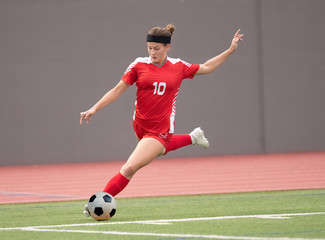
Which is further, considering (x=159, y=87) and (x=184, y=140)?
(x=184, y=140)

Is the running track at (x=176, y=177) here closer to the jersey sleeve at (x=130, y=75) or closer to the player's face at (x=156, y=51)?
the jersey sleeve at (x=130, y=75)

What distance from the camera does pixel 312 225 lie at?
693 cm

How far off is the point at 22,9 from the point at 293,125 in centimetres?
722

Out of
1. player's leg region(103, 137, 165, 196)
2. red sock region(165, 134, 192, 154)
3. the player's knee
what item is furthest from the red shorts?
the player's knee

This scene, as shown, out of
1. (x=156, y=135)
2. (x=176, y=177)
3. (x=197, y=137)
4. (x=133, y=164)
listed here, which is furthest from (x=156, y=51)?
(x=176, y=177)

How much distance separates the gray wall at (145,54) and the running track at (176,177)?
0.62 meters

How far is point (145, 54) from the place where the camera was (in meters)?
17.9

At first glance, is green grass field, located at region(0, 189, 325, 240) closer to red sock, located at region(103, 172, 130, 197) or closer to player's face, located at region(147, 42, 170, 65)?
red sock, located at region(103, 172, 130, 197)

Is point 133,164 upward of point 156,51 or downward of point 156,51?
downward

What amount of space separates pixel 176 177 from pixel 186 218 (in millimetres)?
6113

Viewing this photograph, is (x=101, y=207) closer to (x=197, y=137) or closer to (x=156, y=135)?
(x=156, y=135)

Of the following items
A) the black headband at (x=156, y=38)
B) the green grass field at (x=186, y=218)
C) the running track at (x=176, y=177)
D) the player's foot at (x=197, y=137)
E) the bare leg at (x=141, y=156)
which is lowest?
the running track at (x=176, y=177)

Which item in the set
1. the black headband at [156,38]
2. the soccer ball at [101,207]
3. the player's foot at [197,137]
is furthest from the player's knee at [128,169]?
the player's foot at [197,137]

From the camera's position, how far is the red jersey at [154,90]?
326 inches
